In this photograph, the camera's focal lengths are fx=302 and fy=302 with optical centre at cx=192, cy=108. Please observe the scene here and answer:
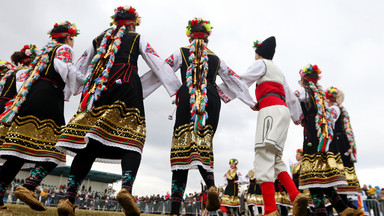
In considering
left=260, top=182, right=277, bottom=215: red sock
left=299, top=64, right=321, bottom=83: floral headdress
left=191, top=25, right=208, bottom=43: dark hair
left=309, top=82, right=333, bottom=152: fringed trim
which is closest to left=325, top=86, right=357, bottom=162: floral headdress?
left=299, top=64, right=321, bottom=83: floral headdress

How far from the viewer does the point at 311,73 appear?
567 cm

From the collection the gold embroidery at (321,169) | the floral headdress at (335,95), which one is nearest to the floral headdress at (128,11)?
the gold embroidery at (321,169)

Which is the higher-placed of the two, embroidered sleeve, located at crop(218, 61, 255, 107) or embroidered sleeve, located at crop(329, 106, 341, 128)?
embroidered sleeve, located at crop(329, 106, 341, 128)

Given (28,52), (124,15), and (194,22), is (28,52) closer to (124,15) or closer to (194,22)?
(124,15)

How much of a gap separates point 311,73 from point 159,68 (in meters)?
3.26

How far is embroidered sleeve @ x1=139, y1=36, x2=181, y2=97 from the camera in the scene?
3.69 metres

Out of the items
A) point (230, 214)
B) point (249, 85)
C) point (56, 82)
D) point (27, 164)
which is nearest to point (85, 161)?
point (56, 82)

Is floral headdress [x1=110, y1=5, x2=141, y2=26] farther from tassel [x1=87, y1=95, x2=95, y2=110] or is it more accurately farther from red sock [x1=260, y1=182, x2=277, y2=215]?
red sock [x1=260, y1=182, x2=277, y2=215]

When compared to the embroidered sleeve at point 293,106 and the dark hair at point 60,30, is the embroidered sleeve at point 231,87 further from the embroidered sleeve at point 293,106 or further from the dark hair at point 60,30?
the dark hair at point 60,30

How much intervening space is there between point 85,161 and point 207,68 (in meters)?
1.98

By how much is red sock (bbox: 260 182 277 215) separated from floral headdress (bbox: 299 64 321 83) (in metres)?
3.07

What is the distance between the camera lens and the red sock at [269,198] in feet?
10.4

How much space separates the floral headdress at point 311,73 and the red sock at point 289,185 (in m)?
2.75

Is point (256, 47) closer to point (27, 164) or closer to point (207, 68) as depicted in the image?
point (207, 68)
